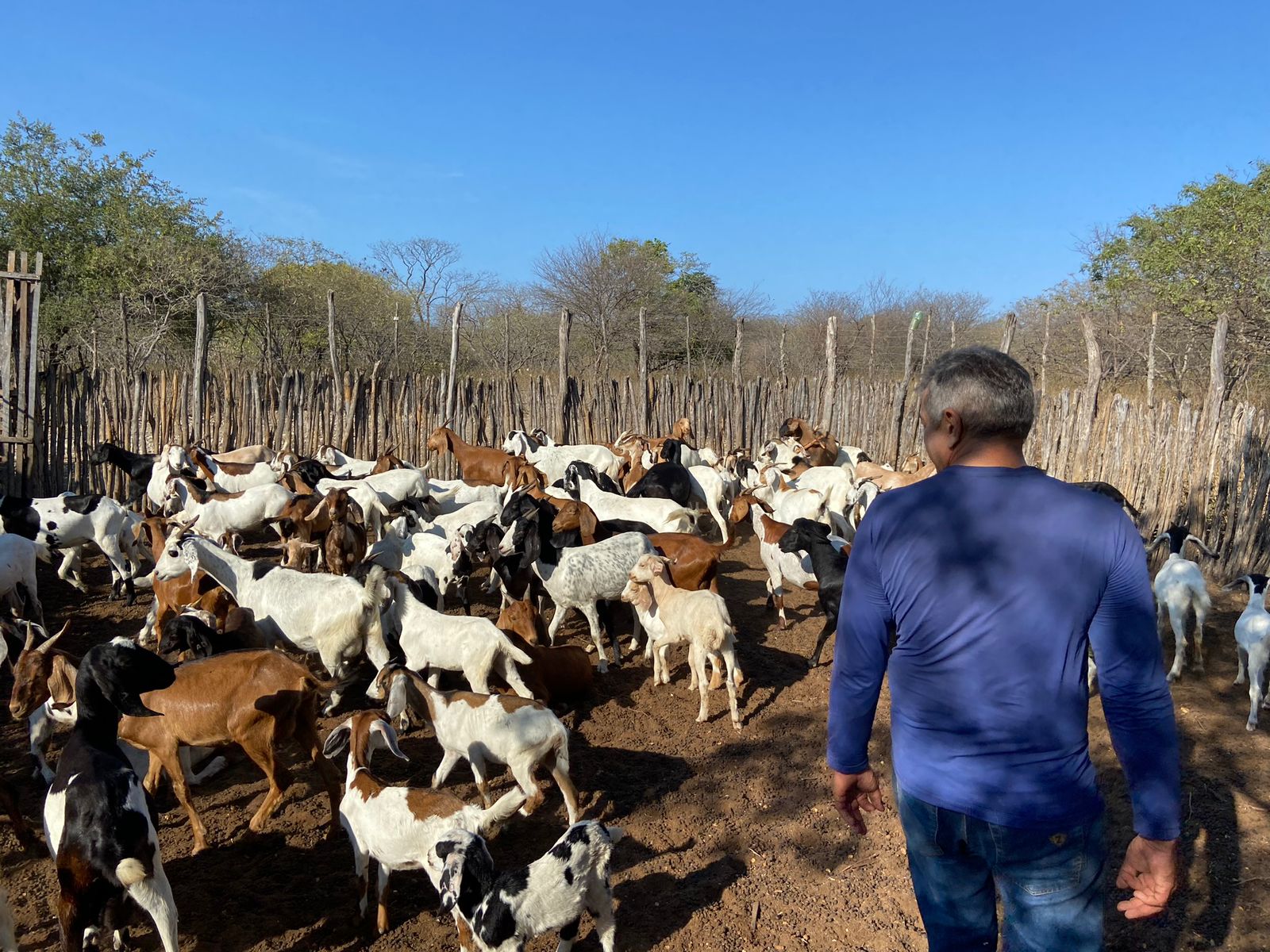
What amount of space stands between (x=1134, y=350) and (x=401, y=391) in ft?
51.7

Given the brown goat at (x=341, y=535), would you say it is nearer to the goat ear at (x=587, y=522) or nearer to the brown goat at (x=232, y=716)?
the goat ear at (x=587, y=522)

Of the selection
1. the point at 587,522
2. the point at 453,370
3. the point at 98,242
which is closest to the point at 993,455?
the point at 587,522

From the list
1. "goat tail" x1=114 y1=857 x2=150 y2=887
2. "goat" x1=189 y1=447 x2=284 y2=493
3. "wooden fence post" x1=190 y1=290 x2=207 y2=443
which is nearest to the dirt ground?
"goat tail" x1=114 y1=857 x2=150 y2=887

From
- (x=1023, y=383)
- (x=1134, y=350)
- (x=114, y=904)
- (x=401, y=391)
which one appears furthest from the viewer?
(x=1134, y=350)

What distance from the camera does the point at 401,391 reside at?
14.3m

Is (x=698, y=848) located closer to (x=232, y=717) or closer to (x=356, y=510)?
(x=232, y=717)

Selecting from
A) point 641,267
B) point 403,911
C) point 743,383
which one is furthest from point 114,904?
point 641,267

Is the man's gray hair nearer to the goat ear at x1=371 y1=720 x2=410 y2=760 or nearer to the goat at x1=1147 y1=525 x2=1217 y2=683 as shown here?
the goat ear at x1=371 y1=720 x2=410 y2=760

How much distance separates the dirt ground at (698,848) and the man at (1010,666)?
7.00ft

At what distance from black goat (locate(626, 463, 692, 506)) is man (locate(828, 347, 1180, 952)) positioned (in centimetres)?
862

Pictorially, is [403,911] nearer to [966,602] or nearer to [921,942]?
[921,942]

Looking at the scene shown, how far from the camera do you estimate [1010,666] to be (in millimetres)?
1746

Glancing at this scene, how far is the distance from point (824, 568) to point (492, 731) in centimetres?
360

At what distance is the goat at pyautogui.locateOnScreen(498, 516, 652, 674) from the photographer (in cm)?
688
